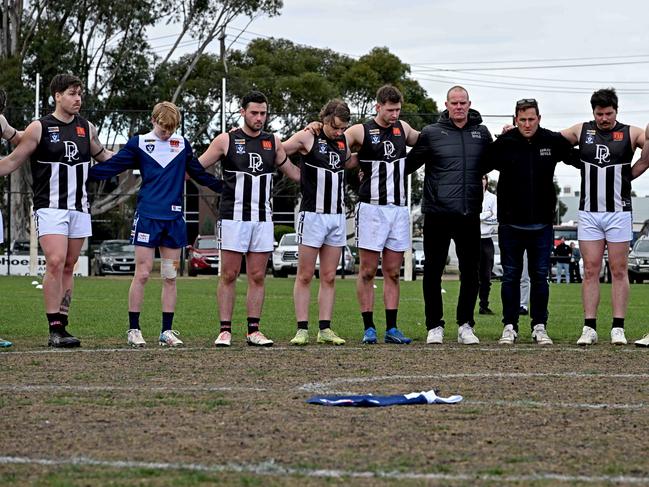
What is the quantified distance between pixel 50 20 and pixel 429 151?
40336 millimetres

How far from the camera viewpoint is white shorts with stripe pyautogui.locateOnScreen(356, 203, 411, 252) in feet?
37.1

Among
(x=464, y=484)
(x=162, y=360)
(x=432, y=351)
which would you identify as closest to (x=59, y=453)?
(x=464, y=484)

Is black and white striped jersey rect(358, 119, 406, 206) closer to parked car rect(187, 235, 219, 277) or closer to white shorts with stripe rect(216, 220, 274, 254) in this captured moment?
white shorts with stripe rect(216, 220, 274, 254)

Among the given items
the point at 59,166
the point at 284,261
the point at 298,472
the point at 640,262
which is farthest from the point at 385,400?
the point at 284,261

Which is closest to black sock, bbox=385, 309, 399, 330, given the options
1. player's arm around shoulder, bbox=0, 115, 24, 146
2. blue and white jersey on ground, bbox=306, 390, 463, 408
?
player's arm around shoulder, bbox=0, 115, 24, 146

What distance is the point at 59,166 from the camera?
10.7 meters

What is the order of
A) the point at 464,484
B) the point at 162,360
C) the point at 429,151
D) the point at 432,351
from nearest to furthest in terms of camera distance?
the point at 464,484 → the point at 162,360 → the point at 432,351 → the point at 429,151

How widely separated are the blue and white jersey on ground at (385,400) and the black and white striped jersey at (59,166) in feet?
14.3

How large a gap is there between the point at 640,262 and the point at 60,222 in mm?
34243

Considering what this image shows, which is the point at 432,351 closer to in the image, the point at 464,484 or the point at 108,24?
the point at 464,484

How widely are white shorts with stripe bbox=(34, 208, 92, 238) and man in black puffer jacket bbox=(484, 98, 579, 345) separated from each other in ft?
12.3

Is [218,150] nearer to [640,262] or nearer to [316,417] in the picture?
[316,417]

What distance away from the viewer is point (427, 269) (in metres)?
11.5

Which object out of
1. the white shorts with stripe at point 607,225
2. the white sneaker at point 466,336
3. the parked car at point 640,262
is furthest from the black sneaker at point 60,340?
the parked car at point 640,262
